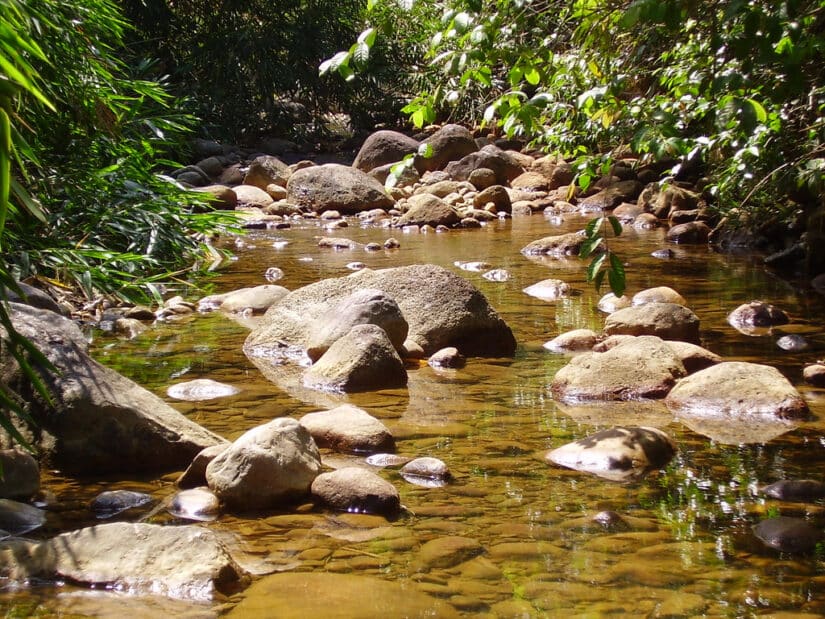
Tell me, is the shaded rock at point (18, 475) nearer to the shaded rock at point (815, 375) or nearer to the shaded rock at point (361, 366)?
the shaded rock at point (361, 366)

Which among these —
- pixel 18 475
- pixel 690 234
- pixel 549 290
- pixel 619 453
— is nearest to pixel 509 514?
pixel 619 453

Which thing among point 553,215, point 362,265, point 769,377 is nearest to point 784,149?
point 769,377

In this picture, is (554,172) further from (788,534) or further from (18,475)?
(18,475)

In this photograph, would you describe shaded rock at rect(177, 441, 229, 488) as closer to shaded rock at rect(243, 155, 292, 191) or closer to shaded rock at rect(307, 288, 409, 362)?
shaded rock at rect(307, 288, 409, 362)

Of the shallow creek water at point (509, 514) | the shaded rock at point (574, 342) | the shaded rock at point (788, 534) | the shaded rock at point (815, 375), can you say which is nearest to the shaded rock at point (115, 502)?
the shallow creek water at point (509, 514)

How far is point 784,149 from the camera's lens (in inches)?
281

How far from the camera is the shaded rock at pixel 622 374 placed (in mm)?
5098

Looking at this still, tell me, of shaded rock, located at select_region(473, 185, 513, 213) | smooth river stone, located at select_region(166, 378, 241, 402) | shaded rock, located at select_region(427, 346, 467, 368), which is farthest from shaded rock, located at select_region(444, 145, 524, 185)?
smooth river stone, located at select_region(166, 378, 241, 402)

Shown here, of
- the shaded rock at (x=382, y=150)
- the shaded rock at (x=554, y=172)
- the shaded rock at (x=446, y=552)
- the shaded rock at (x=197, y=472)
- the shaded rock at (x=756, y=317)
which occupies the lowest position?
the shaded rock at (x=446, y=552)

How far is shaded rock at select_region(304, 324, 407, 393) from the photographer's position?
17.5ft

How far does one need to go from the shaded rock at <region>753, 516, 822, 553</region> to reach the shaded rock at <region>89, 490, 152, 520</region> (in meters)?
2.20

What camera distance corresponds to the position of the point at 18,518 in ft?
10.6

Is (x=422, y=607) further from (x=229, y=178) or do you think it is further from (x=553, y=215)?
(x=229, y=178)

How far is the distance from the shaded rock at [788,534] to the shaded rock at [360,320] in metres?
3.01
